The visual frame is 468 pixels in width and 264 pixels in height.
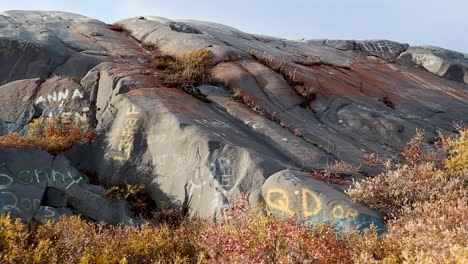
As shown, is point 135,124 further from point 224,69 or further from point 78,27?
point 78,27

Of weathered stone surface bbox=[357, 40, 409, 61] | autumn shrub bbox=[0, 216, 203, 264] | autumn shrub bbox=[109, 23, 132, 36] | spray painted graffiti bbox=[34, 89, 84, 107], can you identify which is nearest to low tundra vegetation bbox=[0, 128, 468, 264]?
autumn shrub bbox=[0, 216, 203, 264]

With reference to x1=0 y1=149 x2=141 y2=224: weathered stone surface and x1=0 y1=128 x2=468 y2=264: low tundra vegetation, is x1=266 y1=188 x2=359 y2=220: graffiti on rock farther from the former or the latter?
x1=0 y1=149 x2=141 y2=224: weathered stone surface

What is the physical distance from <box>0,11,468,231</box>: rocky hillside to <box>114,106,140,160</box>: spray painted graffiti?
0.09 ft

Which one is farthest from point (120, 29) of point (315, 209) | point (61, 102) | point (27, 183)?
point (315, 209)

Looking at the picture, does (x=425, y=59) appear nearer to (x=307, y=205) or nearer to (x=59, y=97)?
(x=59, y=97)

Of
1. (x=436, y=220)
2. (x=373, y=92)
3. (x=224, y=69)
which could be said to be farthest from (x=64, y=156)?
(x=373, y=92)

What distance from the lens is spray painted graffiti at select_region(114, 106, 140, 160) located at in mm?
10642

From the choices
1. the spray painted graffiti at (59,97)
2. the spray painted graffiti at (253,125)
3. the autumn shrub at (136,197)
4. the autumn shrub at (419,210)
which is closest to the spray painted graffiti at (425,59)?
the autumn shrub at (419,210)

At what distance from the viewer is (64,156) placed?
34.2 feet

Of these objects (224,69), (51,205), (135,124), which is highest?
(224,69)

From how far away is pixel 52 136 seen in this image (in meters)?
11.0

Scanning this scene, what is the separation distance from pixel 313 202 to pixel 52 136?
21.7ft

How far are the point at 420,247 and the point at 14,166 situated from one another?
27.1 feet

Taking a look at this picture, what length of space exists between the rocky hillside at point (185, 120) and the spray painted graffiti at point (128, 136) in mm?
27
